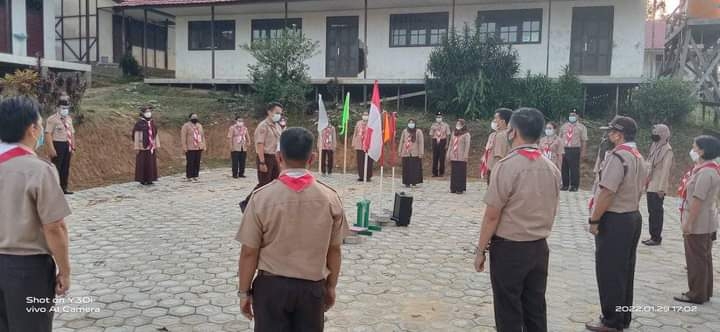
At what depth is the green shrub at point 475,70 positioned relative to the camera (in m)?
17.7

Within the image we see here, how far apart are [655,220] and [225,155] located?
1436 cm

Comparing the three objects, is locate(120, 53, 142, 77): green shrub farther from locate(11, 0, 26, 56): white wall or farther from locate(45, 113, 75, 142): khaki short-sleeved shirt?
locate(45, 113, 75, 142): khaki short-sleeved shirt

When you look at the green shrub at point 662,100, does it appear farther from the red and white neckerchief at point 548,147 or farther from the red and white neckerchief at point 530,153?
the red and white neckerchief at point 530,153

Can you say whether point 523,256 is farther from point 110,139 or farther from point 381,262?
point 110,139

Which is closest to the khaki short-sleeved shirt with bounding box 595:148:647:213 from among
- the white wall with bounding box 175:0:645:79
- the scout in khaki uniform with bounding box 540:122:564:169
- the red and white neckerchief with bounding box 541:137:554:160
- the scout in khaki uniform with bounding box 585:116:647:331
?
the scout in khaki uniform with bounding box 585:116:647:331

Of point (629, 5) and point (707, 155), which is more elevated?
point (629, 5)

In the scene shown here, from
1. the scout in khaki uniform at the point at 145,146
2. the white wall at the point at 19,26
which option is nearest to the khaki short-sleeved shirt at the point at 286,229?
the scout in khaki uniform at the point at 145,146

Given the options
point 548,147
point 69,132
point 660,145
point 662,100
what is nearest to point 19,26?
point 69,132

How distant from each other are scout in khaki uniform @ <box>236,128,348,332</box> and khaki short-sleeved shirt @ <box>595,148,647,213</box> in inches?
103

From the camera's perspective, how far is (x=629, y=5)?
701 inches

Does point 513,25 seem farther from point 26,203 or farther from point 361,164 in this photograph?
point 26,203

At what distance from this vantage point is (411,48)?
1973cm

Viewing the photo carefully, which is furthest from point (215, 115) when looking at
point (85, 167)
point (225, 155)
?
point (85, 167)

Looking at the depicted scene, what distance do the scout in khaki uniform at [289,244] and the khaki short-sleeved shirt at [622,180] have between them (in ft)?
8.62
